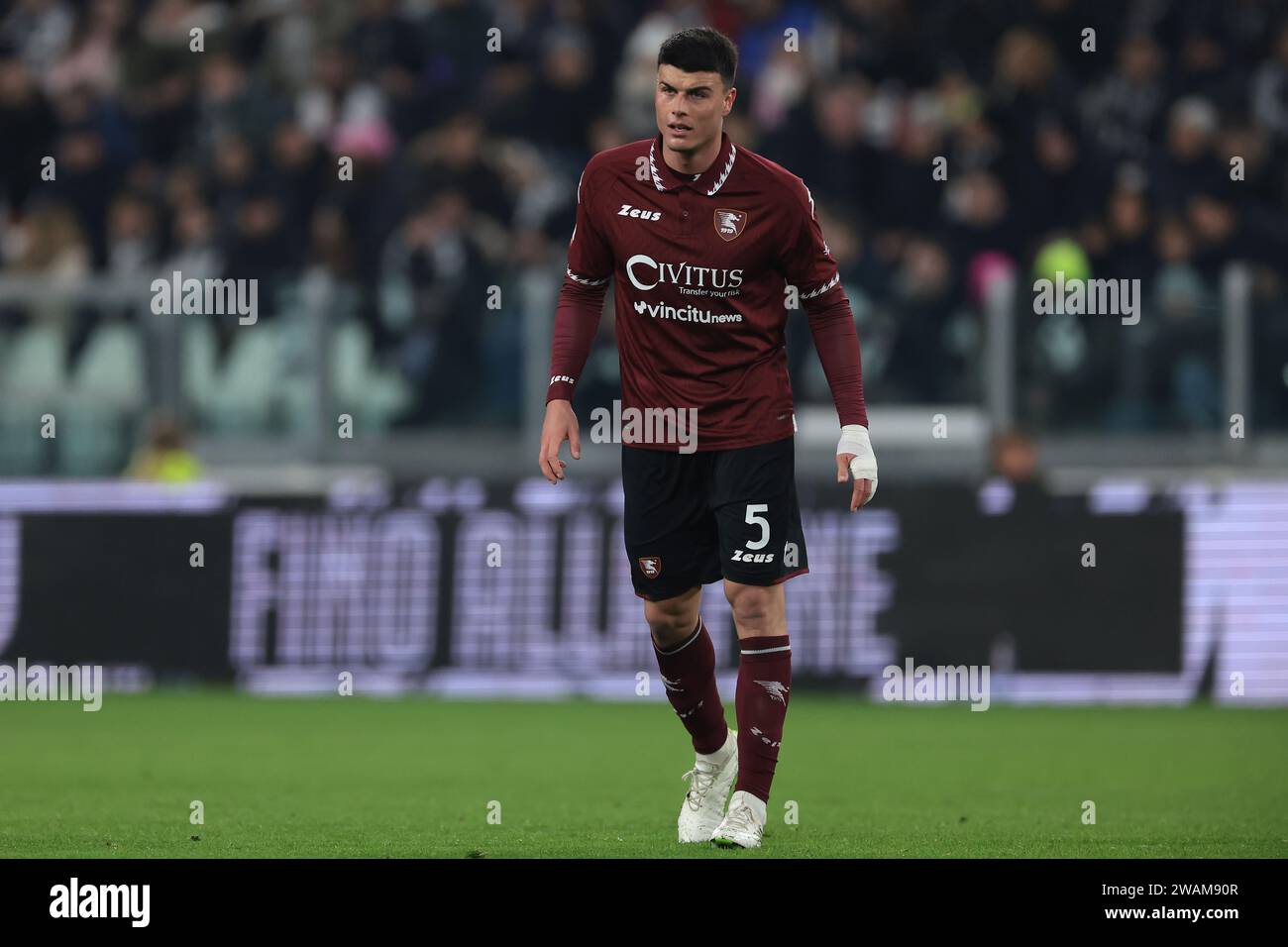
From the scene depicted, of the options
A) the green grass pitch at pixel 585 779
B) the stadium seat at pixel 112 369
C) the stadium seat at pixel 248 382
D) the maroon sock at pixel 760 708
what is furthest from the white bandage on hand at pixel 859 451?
the stadium seat at pixel 112 369

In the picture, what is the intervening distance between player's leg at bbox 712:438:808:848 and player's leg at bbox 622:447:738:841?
13 cm

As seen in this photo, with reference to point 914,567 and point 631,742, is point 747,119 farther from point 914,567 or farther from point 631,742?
point 631,742

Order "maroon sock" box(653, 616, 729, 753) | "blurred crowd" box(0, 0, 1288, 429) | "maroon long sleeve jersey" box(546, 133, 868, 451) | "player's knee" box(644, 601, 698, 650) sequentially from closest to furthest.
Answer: "maroon long sleeve jersey" box(546, 133, 868, 451) → "player's knee" box(644, 601, 698, 650) → "maroon sock" box(653, 616, 729, 753) → "blurred crowd" box(0, 0, 1288, 429)

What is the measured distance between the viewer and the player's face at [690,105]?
7.05m

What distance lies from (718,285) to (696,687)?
1.39 meters

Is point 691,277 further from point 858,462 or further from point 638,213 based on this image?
point 858,462

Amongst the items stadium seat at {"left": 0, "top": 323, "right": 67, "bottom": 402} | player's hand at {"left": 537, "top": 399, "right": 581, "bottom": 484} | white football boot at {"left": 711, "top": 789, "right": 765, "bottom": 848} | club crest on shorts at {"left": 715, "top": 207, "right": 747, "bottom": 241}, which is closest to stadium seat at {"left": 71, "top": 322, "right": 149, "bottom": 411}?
stadium seat at {"left": 0, "top": 323, "right": 67, "bottom": 402}

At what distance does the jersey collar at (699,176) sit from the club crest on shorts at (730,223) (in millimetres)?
88

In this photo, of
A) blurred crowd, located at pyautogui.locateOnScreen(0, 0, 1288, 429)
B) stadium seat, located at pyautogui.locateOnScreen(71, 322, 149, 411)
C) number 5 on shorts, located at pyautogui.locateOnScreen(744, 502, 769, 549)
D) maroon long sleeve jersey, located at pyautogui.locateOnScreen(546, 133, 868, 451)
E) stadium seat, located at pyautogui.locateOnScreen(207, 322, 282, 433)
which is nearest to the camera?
number 5 on shorts, located at pyautogui.locateOnScreen(744, 502, 769, 549)

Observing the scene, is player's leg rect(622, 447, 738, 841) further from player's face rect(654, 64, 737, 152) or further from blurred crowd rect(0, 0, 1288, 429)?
blurred crowd rect(0, 0, 1288, 429)

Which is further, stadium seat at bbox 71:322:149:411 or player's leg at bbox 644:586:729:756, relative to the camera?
stadium seat at bbox 71:322:149:411

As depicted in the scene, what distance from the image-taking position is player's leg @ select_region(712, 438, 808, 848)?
7.11 metres

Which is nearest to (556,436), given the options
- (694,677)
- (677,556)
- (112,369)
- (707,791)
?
(677,556)

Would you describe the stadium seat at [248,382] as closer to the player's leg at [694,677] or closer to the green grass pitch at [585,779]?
the green grass pitch at [585,779]
